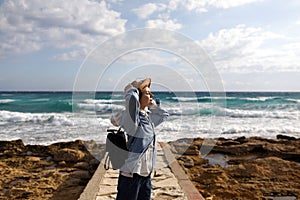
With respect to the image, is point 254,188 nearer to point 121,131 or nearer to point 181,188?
point 181,188

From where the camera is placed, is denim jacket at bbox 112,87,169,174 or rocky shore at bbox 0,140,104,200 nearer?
denim jacket at bbox 112,87,169,174

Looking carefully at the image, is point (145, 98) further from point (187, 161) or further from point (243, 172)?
point (187, 161)

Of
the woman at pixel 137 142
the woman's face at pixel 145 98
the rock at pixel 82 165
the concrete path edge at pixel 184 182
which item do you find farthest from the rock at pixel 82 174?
the woman's face at pixel 145 98

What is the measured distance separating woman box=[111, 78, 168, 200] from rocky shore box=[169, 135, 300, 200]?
123 inches

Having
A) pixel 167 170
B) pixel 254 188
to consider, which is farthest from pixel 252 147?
pixel 167 170

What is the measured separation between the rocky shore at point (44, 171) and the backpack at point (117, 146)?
3513 mm

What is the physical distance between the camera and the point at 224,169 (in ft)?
25.6

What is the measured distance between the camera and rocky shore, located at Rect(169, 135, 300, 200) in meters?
5.95

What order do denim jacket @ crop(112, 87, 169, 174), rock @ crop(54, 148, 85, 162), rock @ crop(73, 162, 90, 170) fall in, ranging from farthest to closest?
rock @ crop(54, 148, 85, 162) < rock @ crop(73, 162, 90, 170) < denim jacket @ crop(112, 87, 169, 174)

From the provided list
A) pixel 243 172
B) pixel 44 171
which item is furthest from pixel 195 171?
pixel 44 171

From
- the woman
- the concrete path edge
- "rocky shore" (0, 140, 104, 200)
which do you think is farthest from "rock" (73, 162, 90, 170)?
the woman

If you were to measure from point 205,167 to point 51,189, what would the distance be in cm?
395

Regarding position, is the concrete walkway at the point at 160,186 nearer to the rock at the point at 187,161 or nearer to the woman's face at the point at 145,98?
the rock at the point at 187,161

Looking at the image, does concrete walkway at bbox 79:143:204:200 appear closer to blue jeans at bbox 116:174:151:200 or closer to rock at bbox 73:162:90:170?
blue jeans at bbox 116:174:151:200
